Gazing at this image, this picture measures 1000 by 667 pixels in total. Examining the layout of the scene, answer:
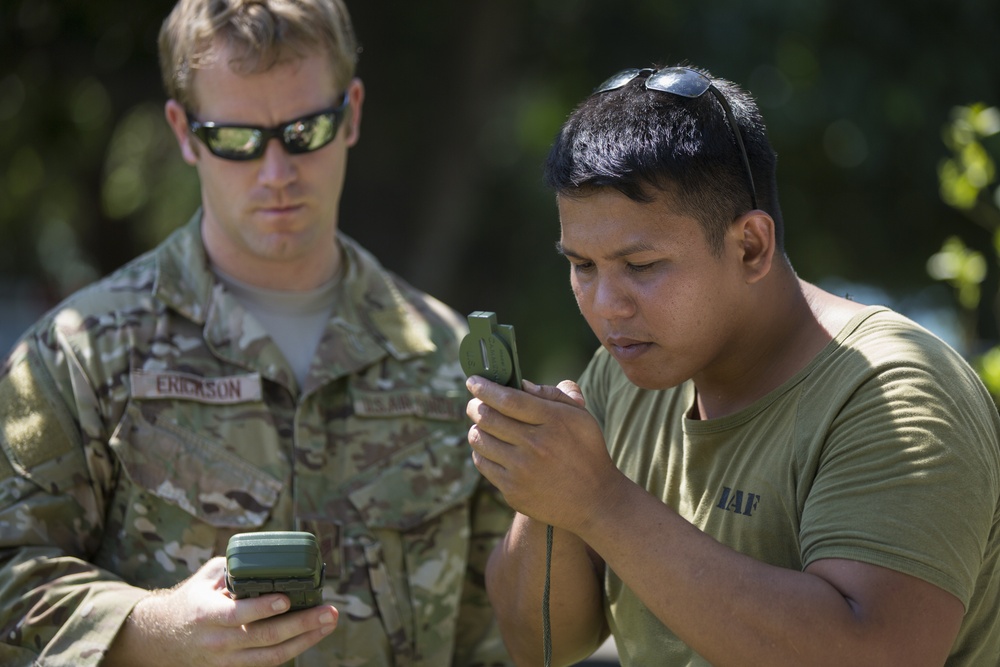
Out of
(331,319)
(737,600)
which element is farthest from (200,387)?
(737,600)

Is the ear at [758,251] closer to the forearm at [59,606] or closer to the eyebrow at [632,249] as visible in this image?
the eyebrow at [632,249]

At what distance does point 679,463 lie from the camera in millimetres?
2320

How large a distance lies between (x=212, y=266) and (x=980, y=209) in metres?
2.40

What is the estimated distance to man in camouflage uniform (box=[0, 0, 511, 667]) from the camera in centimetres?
291

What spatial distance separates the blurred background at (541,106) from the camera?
721 cm

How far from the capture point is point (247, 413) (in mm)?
3127

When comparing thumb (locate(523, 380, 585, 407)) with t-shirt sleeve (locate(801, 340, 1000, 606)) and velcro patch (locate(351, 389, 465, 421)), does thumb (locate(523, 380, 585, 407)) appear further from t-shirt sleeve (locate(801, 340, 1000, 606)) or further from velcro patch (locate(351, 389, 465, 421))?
velcro patch (locate(351, 389, 465, 421))

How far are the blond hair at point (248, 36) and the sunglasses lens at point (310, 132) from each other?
16 cm

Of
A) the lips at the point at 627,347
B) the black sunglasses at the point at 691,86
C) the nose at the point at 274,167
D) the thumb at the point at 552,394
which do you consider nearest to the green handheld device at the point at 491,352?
the thumb at the point at 552,394

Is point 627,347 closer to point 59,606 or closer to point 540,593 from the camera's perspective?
point 540,593

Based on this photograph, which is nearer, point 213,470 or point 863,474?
point 863,474

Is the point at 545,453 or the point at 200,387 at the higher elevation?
the point at 545,453

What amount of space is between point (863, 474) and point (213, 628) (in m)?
1.41

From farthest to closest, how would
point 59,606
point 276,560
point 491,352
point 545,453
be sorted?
point 59,606
point 276,560
point 491,352
point 545,453
